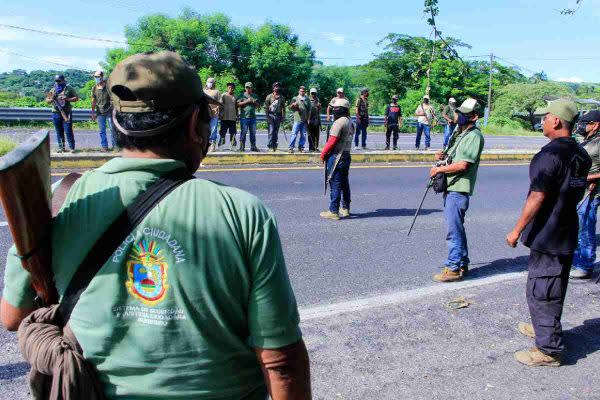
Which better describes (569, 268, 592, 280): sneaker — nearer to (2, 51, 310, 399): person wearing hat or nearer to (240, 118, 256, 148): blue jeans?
(2, 51, 310, 399): person wearing hat

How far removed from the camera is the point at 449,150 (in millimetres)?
5477

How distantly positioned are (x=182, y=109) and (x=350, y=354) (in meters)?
2.62

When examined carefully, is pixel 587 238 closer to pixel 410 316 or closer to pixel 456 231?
pixel 456 231

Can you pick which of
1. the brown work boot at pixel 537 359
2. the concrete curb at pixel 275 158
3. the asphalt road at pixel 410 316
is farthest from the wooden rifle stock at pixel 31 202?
the concrete curb at pixel 275 158

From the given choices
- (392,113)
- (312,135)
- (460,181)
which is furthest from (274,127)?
(460,181)

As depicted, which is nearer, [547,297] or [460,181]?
[547,297]

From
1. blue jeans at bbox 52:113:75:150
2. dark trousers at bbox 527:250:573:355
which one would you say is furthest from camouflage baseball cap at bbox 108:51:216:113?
blue jeans at bbox 52:113:75:150

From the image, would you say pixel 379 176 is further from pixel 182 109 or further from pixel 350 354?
pixel 182 109

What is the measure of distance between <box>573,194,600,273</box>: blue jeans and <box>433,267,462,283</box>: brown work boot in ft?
4.27

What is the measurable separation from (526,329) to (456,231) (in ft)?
4.44

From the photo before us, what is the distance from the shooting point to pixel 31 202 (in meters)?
1.33

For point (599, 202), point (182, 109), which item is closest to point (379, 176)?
point (599, 202)

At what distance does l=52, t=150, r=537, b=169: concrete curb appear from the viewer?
10859 millimetres

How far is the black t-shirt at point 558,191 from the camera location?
3.80 meters
